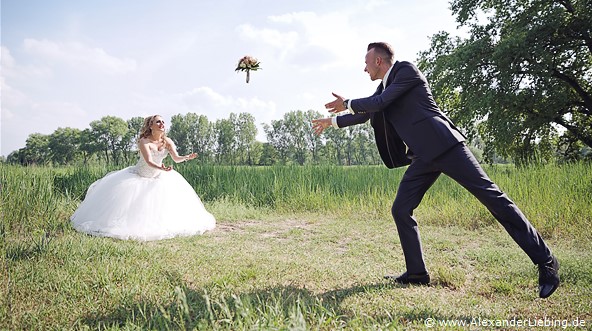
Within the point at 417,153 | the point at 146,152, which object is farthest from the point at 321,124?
the point at 146,152

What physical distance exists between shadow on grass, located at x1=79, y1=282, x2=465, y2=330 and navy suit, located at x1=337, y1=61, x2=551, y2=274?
→ 81 centimetres

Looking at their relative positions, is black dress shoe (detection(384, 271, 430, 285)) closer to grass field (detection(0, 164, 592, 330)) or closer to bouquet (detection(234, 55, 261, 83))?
grass field (detection(0, 164, 592, 330))

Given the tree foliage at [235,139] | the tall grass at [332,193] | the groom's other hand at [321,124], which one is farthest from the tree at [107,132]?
the groom's other hand at [321,124]

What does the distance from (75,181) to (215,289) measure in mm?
9967

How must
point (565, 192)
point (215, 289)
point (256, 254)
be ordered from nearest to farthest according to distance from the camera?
point (215, 289)
point (256, 254)
point (565, 192)

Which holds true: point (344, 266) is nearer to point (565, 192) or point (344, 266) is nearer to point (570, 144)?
point (565, 192)

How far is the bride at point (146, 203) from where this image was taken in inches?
211

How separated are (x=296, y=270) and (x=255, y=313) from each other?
1.32m

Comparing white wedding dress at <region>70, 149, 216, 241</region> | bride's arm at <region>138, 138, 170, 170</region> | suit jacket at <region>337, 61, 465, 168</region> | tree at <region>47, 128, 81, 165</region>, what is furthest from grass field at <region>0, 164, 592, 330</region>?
tree at <region>47, 128, 81, 165</region>

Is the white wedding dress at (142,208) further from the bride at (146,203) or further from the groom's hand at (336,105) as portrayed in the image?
the groom's hand at (336,105)

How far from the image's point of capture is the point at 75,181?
427 inches

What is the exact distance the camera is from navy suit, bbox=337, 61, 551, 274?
9.15 ft

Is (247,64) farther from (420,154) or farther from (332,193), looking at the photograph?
(332,193)

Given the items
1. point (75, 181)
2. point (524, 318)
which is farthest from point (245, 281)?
point (75, 181)
